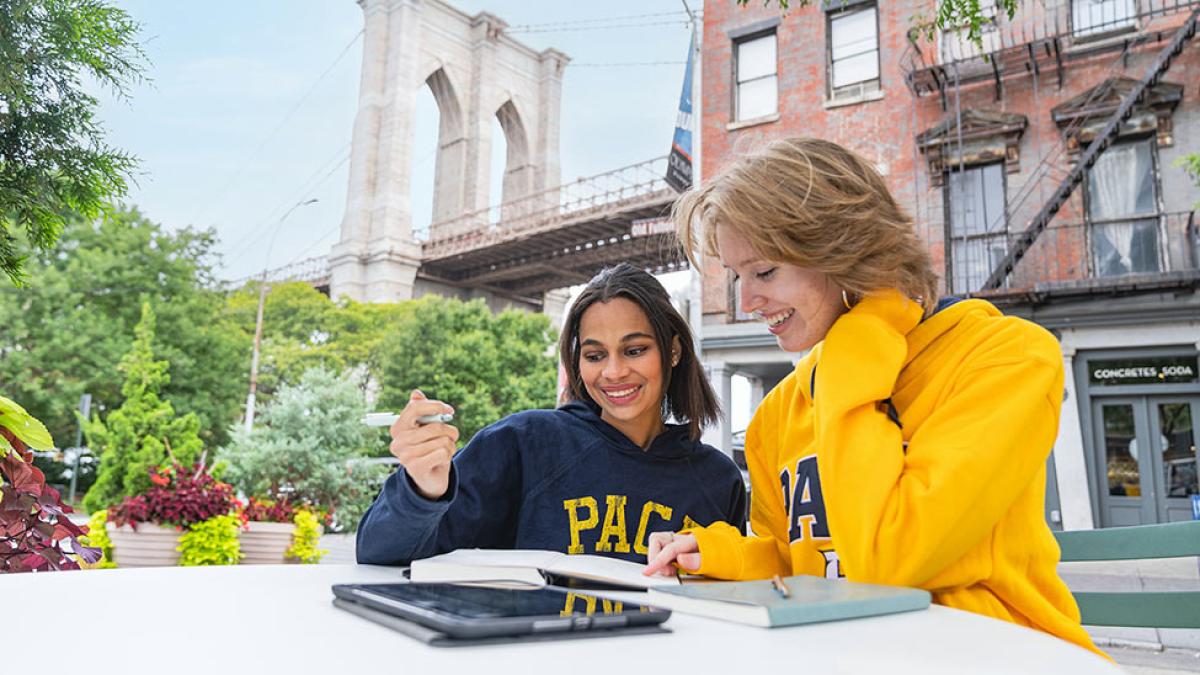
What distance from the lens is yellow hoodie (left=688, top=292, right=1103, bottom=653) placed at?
107cm

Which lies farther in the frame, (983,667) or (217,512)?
(217,512)

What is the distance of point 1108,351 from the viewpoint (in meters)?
10.3

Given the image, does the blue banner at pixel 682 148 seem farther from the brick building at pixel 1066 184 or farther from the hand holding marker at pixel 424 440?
the hand holding marker at pixel 424 440

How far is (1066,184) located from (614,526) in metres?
10.4

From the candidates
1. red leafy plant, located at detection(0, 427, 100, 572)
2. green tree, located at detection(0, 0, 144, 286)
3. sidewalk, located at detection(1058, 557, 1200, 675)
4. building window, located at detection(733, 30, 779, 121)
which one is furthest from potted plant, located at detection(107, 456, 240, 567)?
building window, located at detection(733, 30, 779, 121)

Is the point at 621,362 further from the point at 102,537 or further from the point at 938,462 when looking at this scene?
the point at 102,537

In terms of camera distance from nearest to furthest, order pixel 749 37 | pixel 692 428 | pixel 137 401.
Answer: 1. pixel 692 428
2. pixel 137 401
3. pixel 749 37

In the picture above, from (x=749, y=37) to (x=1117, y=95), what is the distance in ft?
18.3

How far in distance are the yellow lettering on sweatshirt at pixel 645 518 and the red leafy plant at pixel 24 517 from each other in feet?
4.37

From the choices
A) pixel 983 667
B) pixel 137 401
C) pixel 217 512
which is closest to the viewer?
pixel 983 667

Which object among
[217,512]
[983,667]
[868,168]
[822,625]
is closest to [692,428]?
[868,168]

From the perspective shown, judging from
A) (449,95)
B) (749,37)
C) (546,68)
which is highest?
(546,68)

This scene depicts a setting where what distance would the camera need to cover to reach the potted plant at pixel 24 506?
1818 mm

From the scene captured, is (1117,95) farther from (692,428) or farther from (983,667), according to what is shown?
(983,667)
